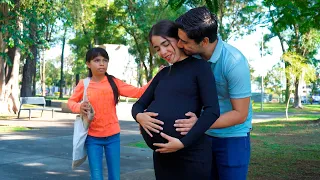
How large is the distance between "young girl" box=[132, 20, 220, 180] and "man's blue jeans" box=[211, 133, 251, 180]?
1.25ft

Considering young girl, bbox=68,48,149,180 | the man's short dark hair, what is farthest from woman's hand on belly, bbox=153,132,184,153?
young girl, bbox=68,48,149,180

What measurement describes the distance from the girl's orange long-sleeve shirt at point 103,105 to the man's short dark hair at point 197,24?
6.54ft

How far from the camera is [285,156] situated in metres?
7.93

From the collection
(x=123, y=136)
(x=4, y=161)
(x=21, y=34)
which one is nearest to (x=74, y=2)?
(x=21, y=34)

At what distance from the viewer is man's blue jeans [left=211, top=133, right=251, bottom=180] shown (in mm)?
2322

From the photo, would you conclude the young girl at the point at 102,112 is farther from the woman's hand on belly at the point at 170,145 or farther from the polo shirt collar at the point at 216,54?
the woman's hand on belly at the point at 170,145

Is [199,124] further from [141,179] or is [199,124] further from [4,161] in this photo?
[4,161]

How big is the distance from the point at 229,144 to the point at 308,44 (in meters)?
25.0

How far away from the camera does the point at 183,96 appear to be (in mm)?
1881

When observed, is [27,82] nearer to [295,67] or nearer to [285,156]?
[295,67]

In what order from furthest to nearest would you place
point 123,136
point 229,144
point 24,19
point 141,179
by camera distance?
point 24,19 → point 123,136 → point 141,179 → point 229,144

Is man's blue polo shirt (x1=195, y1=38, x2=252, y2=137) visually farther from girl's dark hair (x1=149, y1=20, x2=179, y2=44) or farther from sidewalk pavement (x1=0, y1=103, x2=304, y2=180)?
sidewalk pavement (x1=0, y1=103, x2=304, y2=180)

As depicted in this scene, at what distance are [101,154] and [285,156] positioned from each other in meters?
5.12

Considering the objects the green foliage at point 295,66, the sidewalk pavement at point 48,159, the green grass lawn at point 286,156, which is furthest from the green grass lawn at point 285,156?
the green foliage at point 295,66
